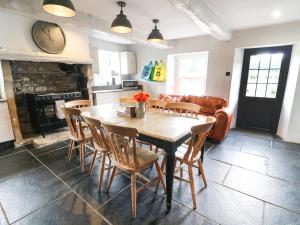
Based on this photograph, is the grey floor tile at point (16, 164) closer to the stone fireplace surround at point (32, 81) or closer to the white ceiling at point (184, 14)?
the stone fireplace surround at point (32, 81)

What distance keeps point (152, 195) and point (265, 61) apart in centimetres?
394

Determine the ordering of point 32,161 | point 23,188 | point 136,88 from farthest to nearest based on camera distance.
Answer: point 136,88, point 32,161, point 23,188

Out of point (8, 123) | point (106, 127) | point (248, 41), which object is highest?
point (248, 41)

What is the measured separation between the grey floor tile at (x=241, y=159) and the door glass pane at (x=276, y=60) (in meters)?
2.27

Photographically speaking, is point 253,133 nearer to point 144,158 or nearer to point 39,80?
point 144,158

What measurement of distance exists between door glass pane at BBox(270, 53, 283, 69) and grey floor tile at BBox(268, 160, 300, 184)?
90.2 inches

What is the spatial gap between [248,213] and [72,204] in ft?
6.04

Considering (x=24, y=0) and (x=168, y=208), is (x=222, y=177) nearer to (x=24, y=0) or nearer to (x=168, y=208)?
(x=168, y=208)

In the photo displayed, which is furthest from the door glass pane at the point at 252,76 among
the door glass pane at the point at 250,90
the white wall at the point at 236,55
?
the white wall at the point at 236,55

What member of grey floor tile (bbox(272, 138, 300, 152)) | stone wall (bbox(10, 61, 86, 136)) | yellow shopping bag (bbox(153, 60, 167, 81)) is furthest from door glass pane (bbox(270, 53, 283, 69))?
stone wall (bbox(10, 61, 86, 136))

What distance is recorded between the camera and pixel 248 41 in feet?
11.8

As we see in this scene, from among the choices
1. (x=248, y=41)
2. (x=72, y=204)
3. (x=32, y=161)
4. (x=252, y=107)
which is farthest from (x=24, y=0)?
(x=252, y=107)

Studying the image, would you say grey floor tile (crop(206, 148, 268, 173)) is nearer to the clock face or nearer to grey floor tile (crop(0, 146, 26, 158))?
grey floor tile (crop(0, 146, 26, 158))

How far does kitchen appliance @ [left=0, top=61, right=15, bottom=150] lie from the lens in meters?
2.97
